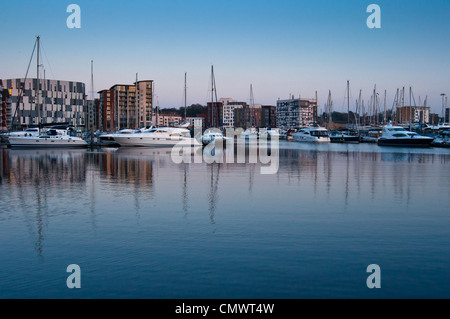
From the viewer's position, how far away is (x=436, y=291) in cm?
741

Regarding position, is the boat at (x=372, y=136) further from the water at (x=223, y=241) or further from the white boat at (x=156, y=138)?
the water at (x=223, y=241)

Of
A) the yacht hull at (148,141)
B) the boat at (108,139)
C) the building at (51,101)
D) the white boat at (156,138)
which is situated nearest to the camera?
the yacht hull at (148,141)

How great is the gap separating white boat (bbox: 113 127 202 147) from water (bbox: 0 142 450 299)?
44.6m

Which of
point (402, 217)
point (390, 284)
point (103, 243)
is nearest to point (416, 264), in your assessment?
point (390, 284)

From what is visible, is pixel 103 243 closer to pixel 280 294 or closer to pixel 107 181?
pixel 280 294

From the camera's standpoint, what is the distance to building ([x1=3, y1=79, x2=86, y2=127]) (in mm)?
140625

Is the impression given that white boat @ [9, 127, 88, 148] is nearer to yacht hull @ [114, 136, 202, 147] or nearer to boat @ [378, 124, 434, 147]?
yacht hull @ [114, 136, 202, 147]

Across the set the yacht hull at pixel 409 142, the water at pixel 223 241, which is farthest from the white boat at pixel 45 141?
the yacht hull at pixel 409 142

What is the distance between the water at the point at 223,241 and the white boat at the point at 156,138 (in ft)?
146

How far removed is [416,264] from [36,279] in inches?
262

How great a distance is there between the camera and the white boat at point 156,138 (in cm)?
6397

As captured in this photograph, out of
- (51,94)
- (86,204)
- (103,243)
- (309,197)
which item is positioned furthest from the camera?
(51,94)

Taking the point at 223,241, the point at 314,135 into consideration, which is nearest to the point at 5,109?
the point at 314,135

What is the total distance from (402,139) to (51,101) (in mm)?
111508
